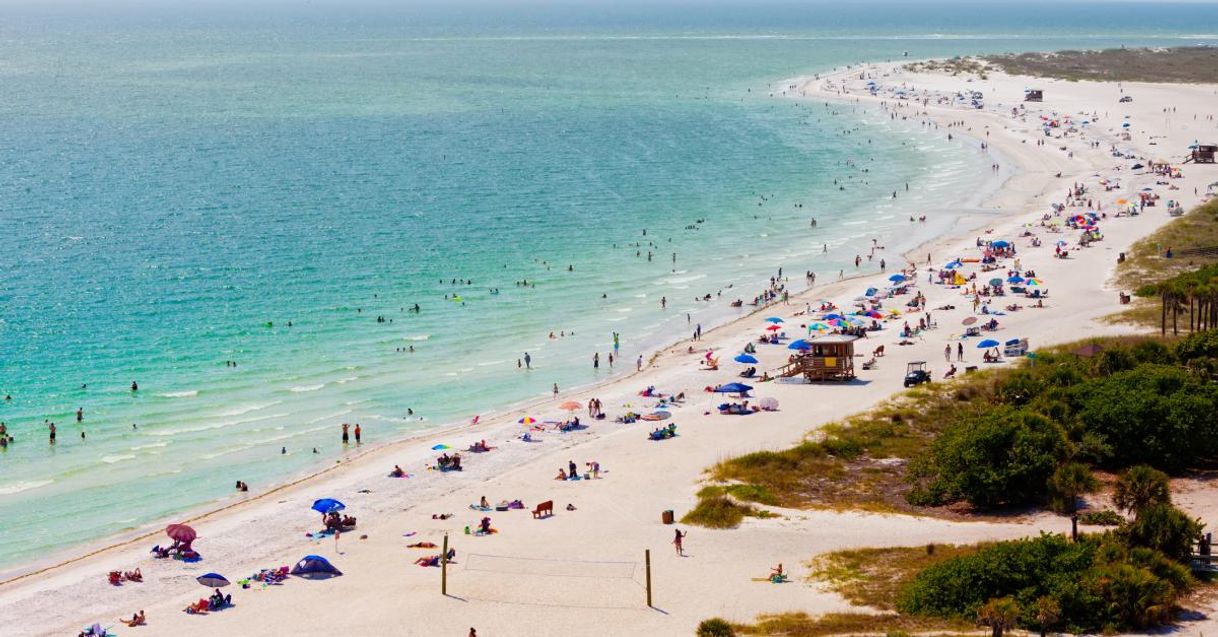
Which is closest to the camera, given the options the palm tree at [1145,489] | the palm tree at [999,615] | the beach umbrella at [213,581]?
the palm tree at [999,615]

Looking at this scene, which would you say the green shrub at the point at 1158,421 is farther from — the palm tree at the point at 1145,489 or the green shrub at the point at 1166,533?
the green shrub at the point at 1166,533

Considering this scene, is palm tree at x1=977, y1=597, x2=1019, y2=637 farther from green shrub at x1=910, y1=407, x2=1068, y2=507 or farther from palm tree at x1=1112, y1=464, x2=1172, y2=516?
green shrub at x1=910, y1=407, x2=1068, y2=507

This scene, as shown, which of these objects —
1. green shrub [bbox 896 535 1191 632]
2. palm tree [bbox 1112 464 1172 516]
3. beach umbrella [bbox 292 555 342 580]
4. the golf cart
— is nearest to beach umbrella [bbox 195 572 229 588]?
beach umbrella [bbox 292 555 342 580]

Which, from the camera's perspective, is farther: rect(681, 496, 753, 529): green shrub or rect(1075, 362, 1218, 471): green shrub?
rect(1075, 362, 1218, 471): green shrub

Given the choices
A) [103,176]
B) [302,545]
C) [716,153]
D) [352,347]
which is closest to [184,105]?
[103,176]

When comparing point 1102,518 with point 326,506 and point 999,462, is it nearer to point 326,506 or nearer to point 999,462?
point 999,462

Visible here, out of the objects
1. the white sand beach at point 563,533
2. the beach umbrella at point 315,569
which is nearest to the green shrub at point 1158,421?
the white sand beach at point 563,533

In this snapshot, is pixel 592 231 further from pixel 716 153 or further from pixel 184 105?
pixel 184 105
